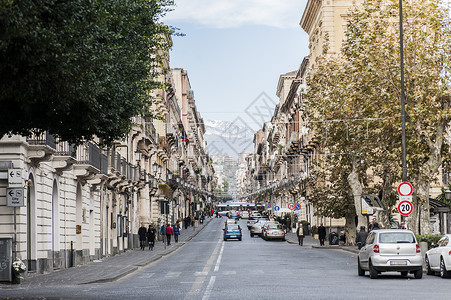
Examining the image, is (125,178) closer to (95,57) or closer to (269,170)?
(95,57)

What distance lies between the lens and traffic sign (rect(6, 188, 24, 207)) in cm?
2438

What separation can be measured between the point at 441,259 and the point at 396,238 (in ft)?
4.84

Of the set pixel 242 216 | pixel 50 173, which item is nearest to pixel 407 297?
pixel 50 173

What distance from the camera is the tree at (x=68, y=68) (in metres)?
12.8

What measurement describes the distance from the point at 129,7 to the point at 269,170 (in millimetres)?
136660

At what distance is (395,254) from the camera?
24.0 meters

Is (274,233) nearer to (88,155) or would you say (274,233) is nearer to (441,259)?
(88,155)

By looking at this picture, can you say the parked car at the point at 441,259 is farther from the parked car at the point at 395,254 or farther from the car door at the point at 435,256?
the parked car at the point at 395,254

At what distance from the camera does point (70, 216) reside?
35031 mm

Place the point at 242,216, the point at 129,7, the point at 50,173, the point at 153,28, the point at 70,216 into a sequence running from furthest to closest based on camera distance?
the point at 242,216
the point at 70,216
the point at 50,173
the point at 153,28
the point at 129,7

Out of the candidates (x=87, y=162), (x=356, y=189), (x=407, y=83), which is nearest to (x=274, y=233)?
(x=356, y=189)

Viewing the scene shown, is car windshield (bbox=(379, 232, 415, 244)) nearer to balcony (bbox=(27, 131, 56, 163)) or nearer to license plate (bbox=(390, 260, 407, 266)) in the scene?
license plate (bbox=(390, 260, 407, 266))

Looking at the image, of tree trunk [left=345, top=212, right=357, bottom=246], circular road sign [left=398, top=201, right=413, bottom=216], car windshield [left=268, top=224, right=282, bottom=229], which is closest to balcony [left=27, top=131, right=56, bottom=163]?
circular road sign [left=398, top=201, right=413, bottom=216]

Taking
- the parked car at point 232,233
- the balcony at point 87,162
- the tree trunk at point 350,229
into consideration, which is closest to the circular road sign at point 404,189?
the balcony at point 87,162
